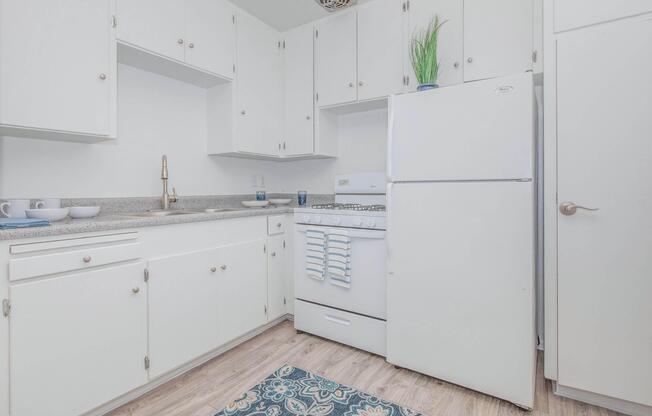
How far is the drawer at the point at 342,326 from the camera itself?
2111 mm

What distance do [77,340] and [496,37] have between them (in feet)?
8.99

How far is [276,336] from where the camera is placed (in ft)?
8.05

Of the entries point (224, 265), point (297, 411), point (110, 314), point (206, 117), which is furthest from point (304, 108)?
point (297, 411)

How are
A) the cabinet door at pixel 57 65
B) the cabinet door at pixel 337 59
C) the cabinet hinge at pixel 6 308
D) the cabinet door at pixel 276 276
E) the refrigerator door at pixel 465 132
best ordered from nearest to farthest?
the cabinet hinge at pixel 6 308 < the cabinet door at pixel 57 65 < the refrigerator door at pixel 465 132 < the cabinet door at pixel 276 276 < the cabinet door at pixel 337 59

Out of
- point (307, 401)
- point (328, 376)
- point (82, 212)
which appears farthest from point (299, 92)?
point (307, 401)

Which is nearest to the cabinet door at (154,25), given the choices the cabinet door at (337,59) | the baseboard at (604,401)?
the cabinet door at (337,59)

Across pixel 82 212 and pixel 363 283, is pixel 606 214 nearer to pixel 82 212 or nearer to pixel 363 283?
pixel 363 283

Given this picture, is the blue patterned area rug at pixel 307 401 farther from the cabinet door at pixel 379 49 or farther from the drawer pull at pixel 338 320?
the cabinet door at pixel 379 49

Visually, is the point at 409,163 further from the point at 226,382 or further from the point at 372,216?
the point at 226,382

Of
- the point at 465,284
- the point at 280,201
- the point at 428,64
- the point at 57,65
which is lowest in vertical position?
the point at 465,284

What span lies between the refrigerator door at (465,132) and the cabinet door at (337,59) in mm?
810

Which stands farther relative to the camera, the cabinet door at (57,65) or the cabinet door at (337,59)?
the cabinet door at (337,59)

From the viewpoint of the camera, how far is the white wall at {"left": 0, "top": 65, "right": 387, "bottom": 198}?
1.80 meters

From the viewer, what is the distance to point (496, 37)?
79.3 inches
